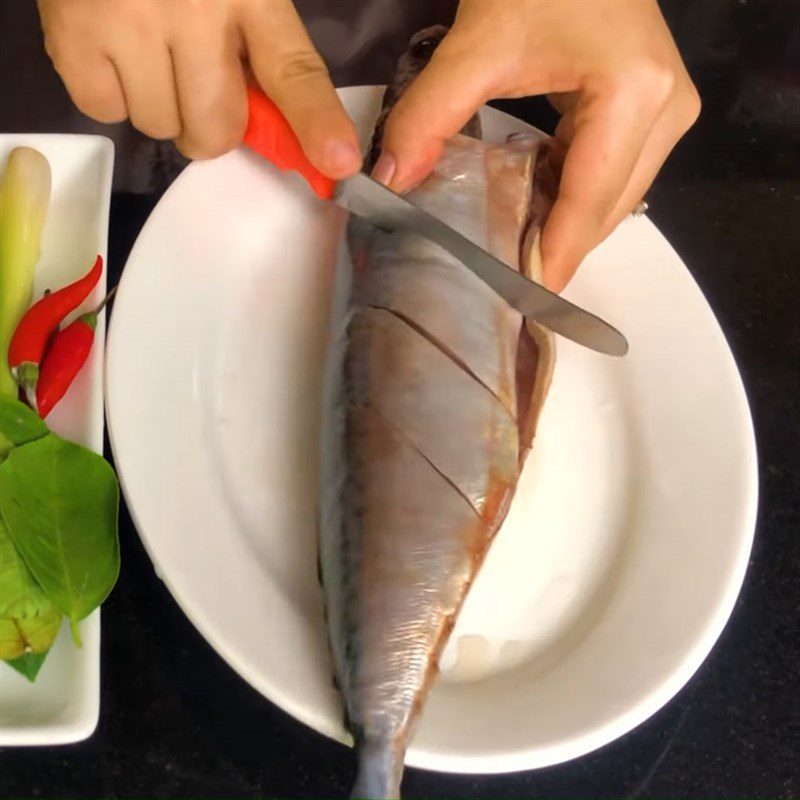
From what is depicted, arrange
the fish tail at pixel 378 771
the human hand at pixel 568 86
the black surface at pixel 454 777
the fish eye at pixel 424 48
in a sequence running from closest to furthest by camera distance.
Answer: the fish tail at pixel 378 771
the black surface at pixel 454 777
the human hand at pixel 568 86
the fish eye at pixel 424 48

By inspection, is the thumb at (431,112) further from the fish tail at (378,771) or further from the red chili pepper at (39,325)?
the fish tail at (378,771)

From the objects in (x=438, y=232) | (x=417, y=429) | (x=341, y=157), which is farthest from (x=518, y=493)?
(x=341, y=157)

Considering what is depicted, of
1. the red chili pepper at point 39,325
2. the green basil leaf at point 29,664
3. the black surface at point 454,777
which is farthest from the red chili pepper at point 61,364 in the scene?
the green basil leaf at point 29,664

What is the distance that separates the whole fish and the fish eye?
5.7 inches

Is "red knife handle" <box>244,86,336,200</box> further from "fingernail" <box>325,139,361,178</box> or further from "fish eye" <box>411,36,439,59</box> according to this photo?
"fish eye" <box>411,36,439,59</box>

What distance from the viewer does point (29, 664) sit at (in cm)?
87

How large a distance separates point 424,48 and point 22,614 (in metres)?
0.84

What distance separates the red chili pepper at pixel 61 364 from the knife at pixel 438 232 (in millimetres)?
314

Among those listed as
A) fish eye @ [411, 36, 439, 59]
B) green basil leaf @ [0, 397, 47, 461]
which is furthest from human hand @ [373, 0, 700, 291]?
green basil leaf @ [0, 397, 47, 461]

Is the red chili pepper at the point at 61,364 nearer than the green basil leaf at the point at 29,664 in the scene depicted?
No

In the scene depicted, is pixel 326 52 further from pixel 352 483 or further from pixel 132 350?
pixel 352 483

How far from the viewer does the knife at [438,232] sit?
999 millimetres

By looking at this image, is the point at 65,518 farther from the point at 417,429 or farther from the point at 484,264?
the point at 484,264

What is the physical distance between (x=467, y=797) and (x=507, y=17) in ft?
2.81
